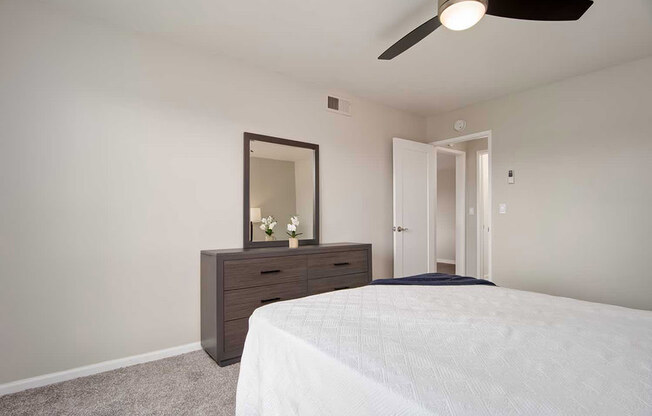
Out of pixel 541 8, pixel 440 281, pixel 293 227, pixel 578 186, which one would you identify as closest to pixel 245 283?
pixel 293 227

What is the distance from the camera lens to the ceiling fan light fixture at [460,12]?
170cm

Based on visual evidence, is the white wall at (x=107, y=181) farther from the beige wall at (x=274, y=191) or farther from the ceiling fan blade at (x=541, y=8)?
the ceiling fan blade at (x=541, y=8)

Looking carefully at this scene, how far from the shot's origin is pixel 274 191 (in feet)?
10.5

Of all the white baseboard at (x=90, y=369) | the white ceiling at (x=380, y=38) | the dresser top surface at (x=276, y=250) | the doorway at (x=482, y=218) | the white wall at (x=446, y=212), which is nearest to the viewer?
the white baseboard at (x=90, y=369)

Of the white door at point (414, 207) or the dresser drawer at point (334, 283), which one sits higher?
the white door at point (414, 207)

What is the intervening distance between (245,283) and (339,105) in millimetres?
2219

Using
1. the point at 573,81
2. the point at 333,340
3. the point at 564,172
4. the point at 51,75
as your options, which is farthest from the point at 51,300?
the point at 573,81

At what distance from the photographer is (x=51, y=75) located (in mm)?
2246

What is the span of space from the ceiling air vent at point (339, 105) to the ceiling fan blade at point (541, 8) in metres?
2.04

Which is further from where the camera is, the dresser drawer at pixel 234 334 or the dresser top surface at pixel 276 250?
the dresser top surface at pixel 276 250

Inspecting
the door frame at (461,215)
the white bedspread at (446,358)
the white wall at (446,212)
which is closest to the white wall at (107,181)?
the white bedspread at (446,358)

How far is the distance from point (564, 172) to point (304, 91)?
2.76 m

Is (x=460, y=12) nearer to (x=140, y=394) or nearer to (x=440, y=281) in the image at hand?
(x=440, y=281)

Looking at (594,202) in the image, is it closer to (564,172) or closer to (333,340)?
(564,172)
